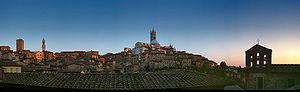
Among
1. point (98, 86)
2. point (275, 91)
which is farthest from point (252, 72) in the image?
point (275, 91)

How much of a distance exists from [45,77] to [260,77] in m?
7.60

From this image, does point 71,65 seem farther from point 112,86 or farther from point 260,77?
point 260,77

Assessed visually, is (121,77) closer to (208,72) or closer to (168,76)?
(168,76)

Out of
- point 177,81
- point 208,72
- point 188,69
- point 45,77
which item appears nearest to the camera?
point 177,81

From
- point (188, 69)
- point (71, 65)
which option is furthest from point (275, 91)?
point (71, 65)

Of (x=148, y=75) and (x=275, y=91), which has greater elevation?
(x=275, y=91)

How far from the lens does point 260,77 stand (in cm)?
1049

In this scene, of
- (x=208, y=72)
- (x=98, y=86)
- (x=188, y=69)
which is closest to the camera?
(x=98, y=86)

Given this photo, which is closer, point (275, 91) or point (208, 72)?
point (275, 91)

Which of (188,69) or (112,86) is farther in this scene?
(188,69)

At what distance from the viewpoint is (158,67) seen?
14211 millimetres

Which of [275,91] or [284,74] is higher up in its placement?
[275,91]

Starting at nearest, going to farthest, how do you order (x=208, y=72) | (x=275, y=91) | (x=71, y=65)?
(x=275, y=91), (x=208, y=72), (x=71, y=65)

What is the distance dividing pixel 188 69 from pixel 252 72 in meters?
3.36
